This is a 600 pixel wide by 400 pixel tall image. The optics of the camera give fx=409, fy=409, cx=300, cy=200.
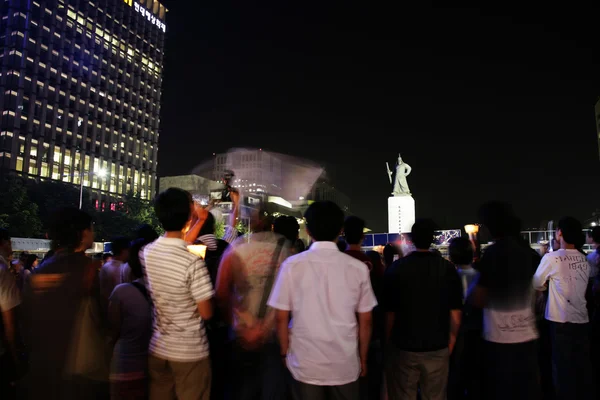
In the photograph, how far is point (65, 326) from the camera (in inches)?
113

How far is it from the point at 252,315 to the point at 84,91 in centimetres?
8232

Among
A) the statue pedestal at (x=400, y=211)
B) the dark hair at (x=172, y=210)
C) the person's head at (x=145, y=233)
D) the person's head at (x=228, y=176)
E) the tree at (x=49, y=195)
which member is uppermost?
the tree at (x=49, y=195)

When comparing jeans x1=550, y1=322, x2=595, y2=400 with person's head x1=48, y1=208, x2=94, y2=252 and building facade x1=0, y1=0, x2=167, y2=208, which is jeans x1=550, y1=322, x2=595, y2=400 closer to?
person's head x1=48, y1=208, x2=94, y2=252

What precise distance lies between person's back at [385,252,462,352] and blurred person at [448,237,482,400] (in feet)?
4.63

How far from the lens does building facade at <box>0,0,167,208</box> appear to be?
203 ft

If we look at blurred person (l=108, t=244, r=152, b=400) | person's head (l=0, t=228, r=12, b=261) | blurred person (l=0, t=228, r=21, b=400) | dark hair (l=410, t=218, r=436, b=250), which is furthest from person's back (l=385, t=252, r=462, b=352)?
person's head (l=0, t=228, r=12, b=261)

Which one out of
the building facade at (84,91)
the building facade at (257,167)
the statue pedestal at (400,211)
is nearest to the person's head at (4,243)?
the statue pedestal at (400,211)

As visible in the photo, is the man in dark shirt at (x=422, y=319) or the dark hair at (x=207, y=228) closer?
the man in dark shirt at (x=422, y=319)

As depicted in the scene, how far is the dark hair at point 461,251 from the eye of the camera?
472 cm

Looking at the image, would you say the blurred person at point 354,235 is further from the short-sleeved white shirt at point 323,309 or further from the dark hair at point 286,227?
the short-sleeved white shirt at point 323,309

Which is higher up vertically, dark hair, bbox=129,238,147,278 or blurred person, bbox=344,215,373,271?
blurred person, bbox=344,215,373,271

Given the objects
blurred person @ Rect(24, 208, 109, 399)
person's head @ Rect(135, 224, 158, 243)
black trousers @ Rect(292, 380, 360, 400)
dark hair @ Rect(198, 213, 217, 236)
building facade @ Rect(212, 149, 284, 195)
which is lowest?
black trousers @ Rect(292, 380, 360, 400)

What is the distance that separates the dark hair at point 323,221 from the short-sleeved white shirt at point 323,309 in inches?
5.0

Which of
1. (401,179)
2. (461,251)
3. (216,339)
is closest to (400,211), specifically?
(401,179)
